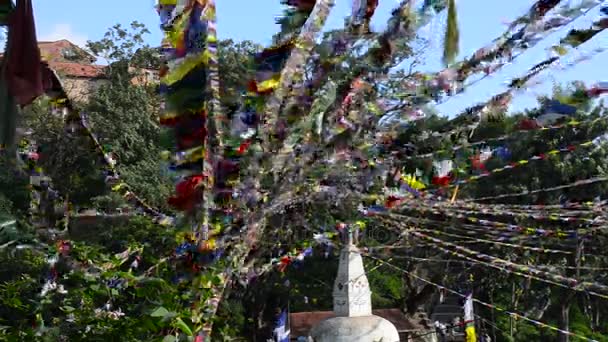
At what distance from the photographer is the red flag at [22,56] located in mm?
5176

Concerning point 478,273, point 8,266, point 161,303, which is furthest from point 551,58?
point 478,273

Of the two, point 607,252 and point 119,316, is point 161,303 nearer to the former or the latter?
point 119,316

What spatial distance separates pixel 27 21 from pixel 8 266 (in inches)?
617

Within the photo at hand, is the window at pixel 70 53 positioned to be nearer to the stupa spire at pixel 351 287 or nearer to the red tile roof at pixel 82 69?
the red tile roof at pixel 82 69

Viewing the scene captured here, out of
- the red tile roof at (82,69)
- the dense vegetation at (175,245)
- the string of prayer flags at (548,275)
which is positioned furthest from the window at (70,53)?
the string of prayer flags at (548,275)

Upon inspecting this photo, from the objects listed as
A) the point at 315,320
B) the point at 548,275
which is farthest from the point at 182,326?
the point at 315,320

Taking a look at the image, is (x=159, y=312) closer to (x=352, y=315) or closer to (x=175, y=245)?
(x=175, y=245)

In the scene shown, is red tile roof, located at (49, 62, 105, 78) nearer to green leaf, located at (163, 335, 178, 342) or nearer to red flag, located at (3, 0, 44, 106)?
red flag, located at (3, 0, 44, 106)

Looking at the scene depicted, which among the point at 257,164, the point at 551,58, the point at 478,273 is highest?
the point at 551,58

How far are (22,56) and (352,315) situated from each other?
737 cm

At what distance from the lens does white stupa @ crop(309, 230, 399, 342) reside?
37.4 feet

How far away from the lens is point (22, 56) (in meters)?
5.23

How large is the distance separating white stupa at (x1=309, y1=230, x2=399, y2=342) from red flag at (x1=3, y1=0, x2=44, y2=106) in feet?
22.2

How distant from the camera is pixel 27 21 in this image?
17.0ft
